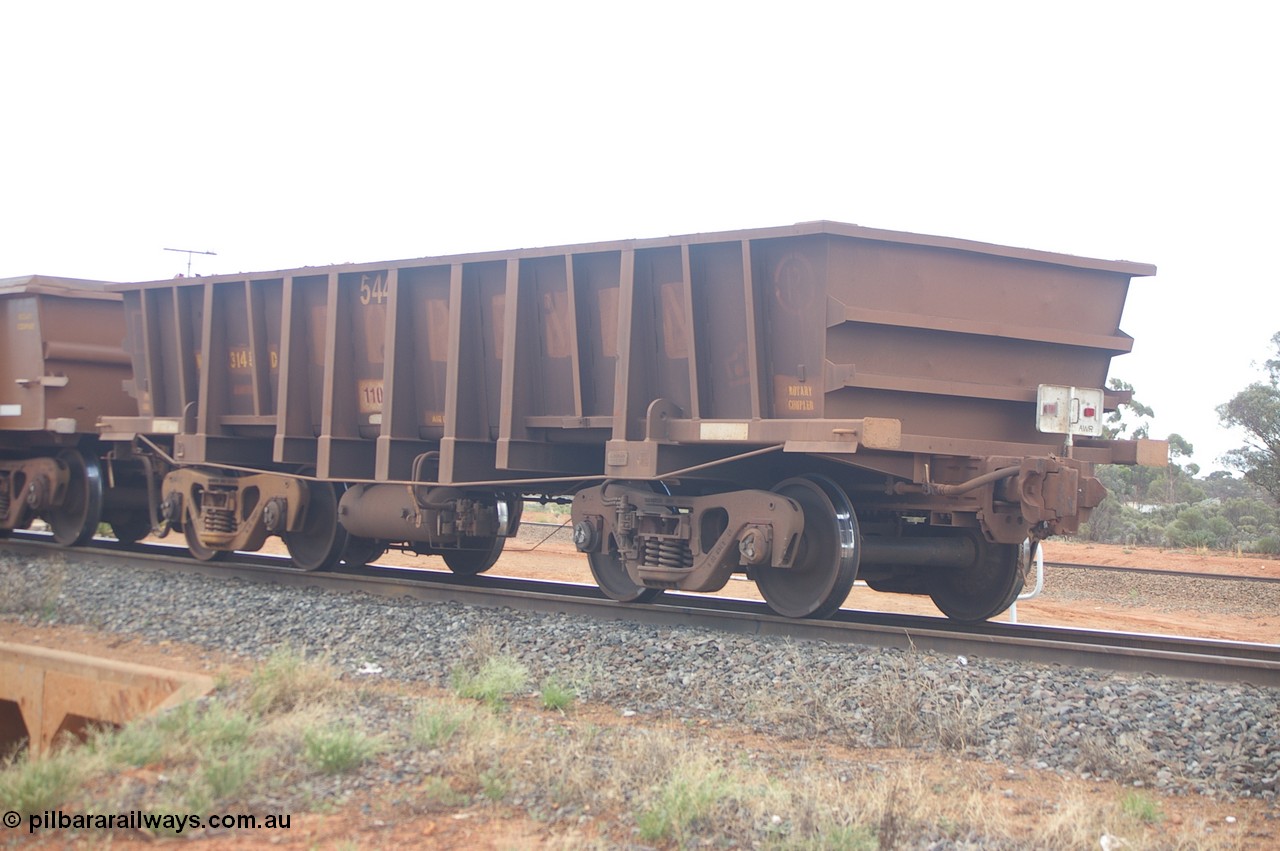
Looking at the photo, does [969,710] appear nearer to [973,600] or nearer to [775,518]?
[775,518]

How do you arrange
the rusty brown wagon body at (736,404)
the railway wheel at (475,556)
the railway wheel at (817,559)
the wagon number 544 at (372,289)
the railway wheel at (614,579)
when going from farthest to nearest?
the railway wheel at (475,556)
the wagon number 544 at (372,289)
the railway wheel at (614,579)
the railway wheel at (817,559)
the rusty brown wagon body at (736,404)

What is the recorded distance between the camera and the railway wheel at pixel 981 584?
9.65 metres

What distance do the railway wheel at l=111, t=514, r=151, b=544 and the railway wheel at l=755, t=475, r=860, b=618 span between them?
983cm

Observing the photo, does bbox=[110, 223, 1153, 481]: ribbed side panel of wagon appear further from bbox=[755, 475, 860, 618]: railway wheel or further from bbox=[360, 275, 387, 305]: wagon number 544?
bbox=[755, 475, 860, 618]: railway wheel

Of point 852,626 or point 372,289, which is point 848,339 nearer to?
point 852,626

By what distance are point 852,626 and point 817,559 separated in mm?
866

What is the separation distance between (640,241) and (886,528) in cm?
304

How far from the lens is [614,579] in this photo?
10781 mm

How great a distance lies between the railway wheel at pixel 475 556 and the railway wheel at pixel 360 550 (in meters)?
0.74

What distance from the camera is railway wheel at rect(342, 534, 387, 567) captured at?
12938mm

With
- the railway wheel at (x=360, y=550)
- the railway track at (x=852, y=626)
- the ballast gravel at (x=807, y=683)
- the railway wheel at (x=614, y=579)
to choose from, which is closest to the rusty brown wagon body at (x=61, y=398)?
the railway track at (x=852, y=626)

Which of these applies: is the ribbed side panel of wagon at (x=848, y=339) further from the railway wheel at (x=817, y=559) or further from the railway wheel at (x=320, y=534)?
the railway wheel at (x=320, y=534)

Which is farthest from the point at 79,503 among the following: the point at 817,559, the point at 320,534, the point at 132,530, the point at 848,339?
the point at 848,339

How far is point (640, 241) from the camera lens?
964 centimetres
